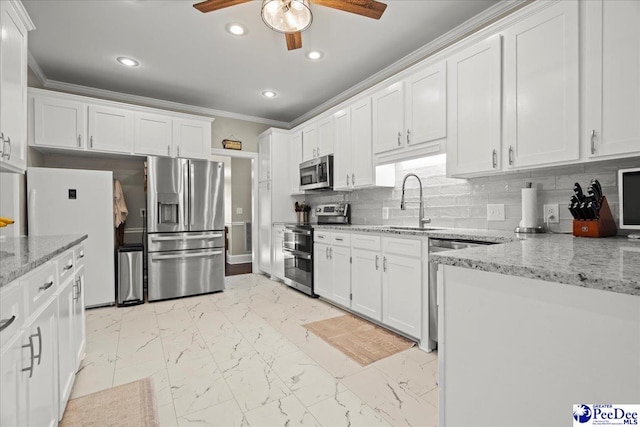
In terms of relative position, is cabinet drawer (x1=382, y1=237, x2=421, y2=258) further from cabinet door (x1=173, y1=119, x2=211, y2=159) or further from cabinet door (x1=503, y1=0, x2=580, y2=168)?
cabinet door (x1=173, y1=119, x2=211, y2=159)

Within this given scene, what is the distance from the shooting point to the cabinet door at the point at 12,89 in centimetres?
167

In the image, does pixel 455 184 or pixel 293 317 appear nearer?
pixel 455 184

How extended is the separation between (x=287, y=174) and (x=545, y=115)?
3576 mm

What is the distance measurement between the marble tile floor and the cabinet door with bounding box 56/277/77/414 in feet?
0.83

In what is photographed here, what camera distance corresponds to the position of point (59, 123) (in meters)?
3.49

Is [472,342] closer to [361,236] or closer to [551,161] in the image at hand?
[551,161]

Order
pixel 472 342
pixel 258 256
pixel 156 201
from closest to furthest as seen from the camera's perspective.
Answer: pixel 472 342, pixel 156 201, pixel 258 256

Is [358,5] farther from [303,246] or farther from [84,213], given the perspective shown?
[84,213]

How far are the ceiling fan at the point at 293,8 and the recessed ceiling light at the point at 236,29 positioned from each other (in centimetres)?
Answer: 71

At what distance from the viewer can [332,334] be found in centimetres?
271

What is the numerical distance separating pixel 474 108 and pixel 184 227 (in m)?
3.43

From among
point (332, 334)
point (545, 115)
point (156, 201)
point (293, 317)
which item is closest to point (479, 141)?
point (545, 115)

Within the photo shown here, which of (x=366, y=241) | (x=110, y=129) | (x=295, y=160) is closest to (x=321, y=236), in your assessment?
(x=366, y=241)

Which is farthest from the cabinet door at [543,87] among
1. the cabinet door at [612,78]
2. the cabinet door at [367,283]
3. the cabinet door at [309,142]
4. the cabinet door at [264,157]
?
the cabinet door at [264,157]
